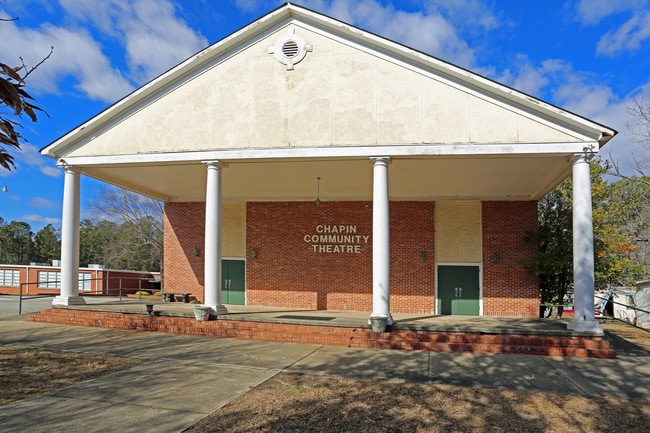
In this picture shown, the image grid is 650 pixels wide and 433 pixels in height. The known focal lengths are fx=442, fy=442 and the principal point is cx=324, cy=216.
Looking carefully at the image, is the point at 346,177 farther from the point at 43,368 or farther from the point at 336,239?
the point at 43,368

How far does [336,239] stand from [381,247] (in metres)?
5.59

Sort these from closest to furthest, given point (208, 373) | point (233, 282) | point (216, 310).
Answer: point (208, 373) < point (216, 310) < point (233, 282)

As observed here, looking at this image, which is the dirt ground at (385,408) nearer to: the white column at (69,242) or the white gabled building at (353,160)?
the white gabled building at (353,160)

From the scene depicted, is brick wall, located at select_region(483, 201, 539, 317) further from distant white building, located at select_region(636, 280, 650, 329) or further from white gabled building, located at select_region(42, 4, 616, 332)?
distant white building, located at select_region(636, 280, 650, 329)

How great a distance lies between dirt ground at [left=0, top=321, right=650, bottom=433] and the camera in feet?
17.0

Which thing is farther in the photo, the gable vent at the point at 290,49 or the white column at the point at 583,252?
the gable vent at the point at 290,49

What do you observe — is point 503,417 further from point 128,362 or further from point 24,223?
point 24,223

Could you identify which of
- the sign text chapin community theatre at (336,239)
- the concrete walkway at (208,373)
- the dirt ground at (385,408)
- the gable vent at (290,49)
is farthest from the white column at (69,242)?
the sign text chapin community theatre at (336,239)

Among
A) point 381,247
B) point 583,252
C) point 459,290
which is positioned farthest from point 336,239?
point 583,252

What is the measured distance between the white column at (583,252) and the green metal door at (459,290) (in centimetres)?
527

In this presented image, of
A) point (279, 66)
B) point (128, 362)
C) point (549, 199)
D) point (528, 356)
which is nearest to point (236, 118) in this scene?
point (279, 66)

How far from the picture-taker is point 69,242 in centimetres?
1266

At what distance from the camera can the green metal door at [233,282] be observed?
55.4 ft

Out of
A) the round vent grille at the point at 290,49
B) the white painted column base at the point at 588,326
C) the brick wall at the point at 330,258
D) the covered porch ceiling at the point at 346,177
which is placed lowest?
the white painted column base at the point at 588,326
